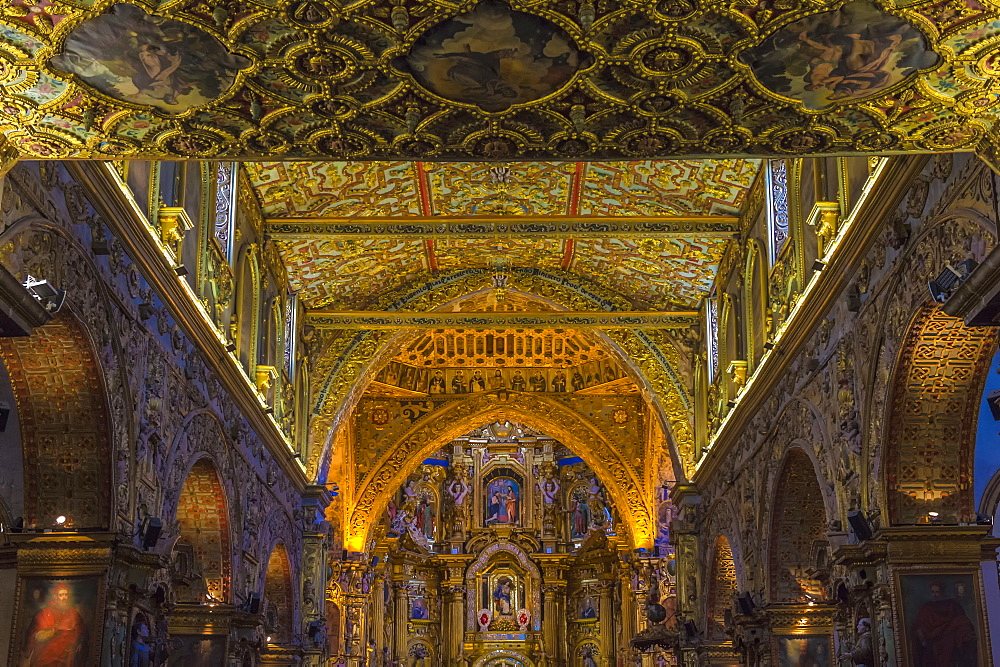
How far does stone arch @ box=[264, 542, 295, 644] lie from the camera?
78.5 feet

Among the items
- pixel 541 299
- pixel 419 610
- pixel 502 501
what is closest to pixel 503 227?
pixel 541 299

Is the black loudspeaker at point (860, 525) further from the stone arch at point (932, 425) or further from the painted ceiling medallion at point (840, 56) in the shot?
the painted ceiling medallion at point (840, 56)

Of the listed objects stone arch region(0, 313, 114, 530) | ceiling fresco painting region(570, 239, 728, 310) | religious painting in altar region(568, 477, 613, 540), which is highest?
ceiling fresco painting region(570, 239, 728, 310)

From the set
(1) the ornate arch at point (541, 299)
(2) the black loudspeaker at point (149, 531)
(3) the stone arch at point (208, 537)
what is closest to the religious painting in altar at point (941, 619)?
(2) the black loudspeaker at point (149, 531)

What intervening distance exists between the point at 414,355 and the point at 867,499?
64.8ft

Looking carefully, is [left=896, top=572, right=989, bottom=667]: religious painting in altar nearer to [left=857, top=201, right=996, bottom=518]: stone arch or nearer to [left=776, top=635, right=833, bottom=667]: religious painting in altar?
[left=857, top=201, right=996, bottom=518]: stone arch

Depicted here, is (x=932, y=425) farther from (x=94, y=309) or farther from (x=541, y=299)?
(x=541, y=299)

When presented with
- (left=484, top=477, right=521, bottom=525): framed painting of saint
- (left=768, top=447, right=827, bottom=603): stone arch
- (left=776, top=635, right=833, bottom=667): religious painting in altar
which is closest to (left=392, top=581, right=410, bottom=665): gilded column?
(left=484, top=477, right=521, bottom=525): framed painting of saint

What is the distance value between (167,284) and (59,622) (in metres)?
4.08

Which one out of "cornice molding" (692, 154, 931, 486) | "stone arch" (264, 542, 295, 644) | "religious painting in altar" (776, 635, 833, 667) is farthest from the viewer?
"stone arch" (264, 542, 295, 644)

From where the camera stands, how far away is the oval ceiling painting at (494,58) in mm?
8023

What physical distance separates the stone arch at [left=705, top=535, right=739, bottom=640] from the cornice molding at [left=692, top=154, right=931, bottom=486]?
2843 mm

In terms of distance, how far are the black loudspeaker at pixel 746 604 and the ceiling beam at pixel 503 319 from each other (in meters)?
6.27

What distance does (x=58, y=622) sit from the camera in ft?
41.8
